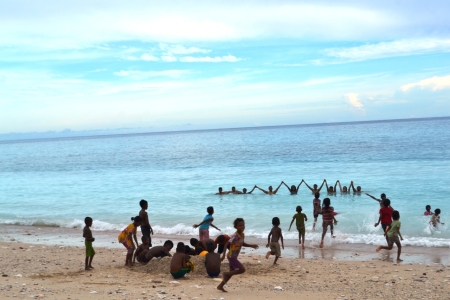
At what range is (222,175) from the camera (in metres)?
38.6

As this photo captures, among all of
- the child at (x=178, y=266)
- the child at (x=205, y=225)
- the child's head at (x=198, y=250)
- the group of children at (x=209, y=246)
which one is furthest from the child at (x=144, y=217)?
the child at (x=178, y=266)

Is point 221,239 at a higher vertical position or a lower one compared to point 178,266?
higher

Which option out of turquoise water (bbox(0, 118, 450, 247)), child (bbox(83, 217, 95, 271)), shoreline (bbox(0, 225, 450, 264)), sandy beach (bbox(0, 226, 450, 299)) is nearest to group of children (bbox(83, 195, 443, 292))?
child (bbox(83, 217, 95, 271))

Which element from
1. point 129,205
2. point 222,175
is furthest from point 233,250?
point 222,175

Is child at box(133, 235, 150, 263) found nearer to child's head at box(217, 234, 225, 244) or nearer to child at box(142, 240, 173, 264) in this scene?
child at box(142, 240, 173, 264)

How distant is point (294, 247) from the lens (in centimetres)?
1428

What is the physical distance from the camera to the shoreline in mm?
12422

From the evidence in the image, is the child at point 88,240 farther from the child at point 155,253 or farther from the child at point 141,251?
the child at point 155,253

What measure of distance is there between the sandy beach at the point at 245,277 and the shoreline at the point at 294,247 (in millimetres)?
54

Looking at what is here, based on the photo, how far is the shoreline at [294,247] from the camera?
489 inches

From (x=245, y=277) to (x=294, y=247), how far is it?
4951mm

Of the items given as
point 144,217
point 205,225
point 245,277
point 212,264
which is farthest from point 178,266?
point 205,225

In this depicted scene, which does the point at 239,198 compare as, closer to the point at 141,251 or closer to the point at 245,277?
the point at 141,251

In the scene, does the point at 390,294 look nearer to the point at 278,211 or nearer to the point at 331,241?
the point at 331,241
